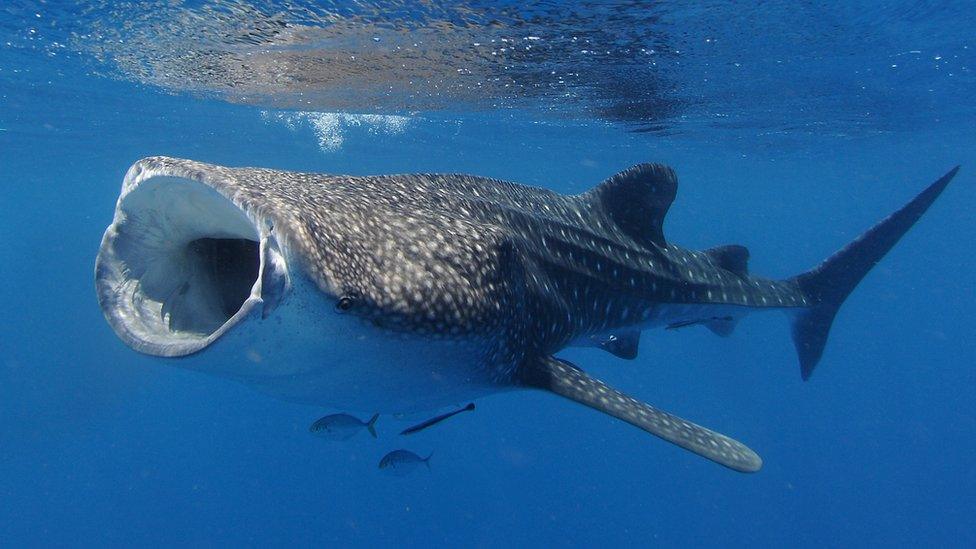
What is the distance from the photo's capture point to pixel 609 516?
28.3m

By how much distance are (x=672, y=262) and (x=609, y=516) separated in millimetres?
24780

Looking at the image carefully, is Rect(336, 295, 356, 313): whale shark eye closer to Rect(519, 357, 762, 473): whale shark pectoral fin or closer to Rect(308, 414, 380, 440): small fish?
Rect(519, 357, 762, 473): whale shark pectoral fin

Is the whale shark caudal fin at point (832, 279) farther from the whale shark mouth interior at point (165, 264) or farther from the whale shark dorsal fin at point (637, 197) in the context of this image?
the whale shark mouth interior at point (165, 264)

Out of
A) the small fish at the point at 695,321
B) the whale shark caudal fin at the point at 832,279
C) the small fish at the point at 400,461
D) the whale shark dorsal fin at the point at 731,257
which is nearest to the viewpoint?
the small fish at the point at 695,321

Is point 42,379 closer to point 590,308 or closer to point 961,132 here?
point 590,308

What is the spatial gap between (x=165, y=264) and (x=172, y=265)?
1.9 inches

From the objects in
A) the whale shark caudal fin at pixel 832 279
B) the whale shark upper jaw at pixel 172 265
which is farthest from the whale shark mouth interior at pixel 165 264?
the whale shark caudal fin at pixel 832 279

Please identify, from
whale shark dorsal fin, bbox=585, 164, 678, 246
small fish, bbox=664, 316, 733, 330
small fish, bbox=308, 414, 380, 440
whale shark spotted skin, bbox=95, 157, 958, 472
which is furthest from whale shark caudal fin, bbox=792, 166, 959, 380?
small fish, bbox=308, 414, 380, 440

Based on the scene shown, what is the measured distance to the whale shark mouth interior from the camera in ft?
8.64

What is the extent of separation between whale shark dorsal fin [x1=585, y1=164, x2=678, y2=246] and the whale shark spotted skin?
356 millimetres

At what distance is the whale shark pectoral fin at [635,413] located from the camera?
13.0 ft

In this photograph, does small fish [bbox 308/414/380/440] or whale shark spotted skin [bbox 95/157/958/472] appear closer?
whale shark spotted skin [bbox 95/157/958/472]

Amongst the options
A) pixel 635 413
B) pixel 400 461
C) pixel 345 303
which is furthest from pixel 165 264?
pixel 400 461

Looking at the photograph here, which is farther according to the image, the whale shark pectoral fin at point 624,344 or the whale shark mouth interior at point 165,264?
the whale shark pectoral fin at point 624,344
